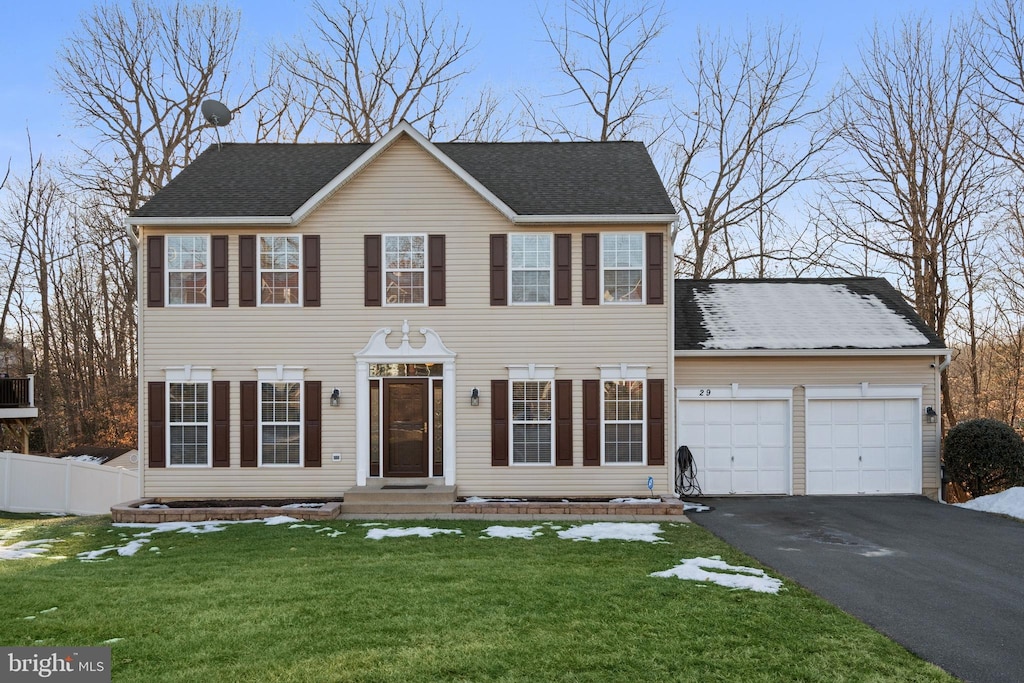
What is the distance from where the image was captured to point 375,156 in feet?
45.2

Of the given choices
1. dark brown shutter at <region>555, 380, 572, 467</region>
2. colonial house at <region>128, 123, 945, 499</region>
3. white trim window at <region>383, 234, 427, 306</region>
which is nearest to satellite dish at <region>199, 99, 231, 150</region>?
colonial house at <region>128, 123, 945, 499</region>

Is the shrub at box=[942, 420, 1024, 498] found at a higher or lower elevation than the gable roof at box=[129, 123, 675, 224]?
lower

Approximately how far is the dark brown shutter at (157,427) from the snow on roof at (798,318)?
1052cm

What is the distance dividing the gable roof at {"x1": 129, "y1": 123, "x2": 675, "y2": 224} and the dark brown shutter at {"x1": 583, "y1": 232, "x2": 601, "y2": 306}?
0.53 m

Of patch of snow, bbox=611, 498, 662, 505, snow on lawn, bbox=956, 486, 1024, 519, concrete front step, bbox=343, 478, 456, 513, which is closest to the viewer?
snow on lawn, bbox=956, 486, 1024, 519

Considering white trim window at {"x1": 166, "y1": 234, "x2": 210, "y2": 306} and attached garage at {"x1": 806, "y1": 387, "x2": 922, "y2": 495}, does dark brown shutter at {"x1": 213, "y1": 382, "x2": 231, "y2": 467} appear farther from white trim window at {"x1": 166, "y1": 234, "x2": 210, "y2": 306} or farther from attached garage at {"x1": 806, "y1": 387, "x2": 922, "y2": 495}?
attached garage at {"x1": 806, "y1": 387, "x2": 922, "y2": 495}

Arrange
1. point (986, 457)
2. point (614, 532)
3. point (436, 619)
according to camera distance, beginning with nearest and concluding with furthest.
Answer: point (436, 619) < point (614, 532) < point (986, 457)

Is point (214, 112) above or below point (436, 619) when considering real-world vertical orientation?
above

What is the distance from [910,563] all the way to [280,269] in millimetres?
11264

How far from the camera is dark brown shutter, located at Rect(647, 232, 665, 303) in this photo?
13734 millimetres

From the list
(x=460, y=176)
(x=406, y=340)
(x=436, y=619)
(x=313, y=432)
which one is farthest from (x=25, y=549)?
(x=460, y=176)

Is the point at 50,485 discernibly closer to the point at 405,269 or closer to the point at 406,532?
the point at 405,269

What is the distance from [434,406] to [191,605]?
23.1ft

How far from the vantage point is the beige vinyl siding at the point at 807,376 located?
1459cm
